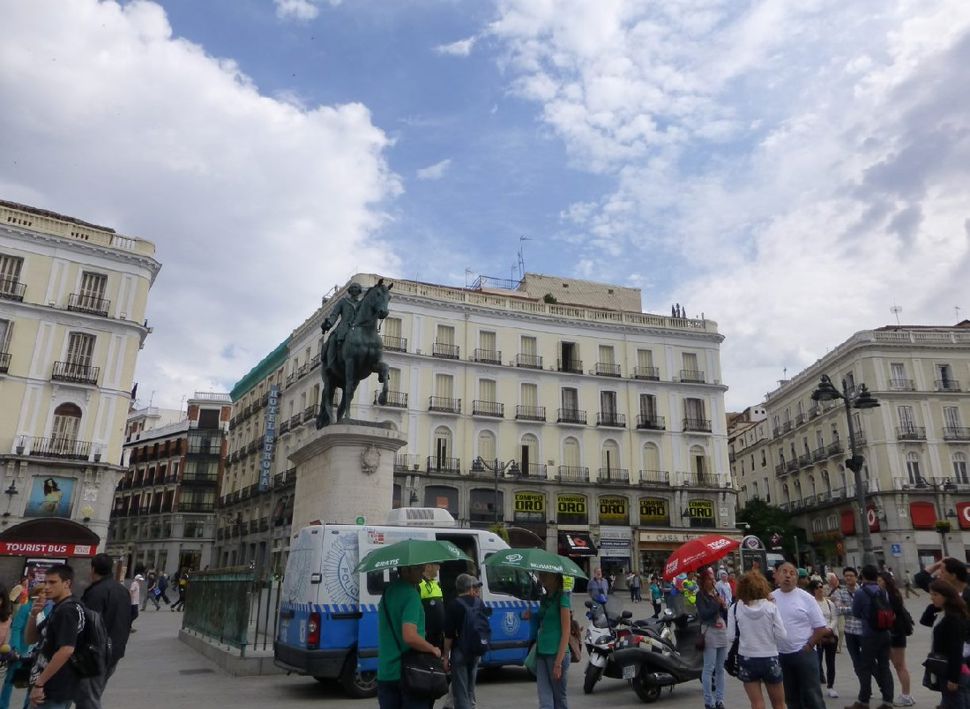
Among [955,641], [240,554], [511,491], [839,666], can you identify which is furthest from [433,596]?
[240,554]

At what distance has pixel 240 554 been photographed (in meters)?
47.3

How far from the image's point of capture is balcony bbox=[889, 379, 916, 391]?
1800 inches

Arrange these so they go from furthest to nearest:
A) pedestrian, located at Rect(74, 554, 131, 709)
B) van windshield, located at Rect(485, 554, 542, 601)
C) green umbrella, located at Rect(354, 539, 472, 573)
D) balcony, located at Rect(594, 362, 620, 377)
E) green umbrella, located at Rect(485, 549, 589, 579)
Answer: balcony, located at Rect(594, 362, 620, 377)
van windshield, located at Rect(485, 554, 542, 601)
green umbrella, located at Rect(485, 549, 589, 579)
pedestrian, located at Rect(74, 554, 131, 709)
green umbrella, located at Rect(354, 539, 472, 573)

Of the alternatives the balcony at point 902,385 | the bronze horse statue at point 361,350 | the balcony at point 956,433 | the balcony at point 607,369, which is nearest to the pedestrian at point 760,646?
the bronze horse statue at point 361,350

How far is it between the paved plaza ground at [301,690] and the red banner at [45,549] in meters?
20.1

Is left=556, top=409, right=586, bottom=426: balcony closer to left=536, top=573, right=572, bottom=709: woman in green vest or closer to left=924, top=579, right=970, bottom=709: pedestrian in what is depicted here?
left=536, top=573, right=572, bottom=709: woman in green vest

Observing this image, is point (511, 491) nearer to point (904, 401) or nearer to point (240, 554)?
point (240, 554)

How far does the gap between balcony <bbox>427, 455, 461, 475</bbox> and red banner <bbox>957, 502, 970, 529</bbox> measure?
29998 mm

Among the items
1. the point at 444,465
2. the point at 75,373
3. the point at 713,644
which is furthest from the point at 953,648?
the point at 75,373

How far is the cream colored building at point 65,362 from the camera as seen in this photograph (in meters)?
30.9

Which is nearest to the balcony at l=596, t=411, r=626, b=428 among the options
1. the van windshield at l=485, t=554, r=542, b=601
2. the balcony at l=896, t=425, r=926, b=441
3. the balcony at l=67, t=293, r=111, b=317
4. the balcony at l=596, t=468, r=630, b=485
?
the balcony at l=596, t=468, r=630, b=485

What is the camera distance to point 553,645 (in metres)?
6.39

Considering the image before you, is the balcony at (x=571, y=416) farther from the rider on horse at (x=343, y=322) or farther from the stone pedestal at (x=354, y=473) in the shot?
the stone pedestal at (x=354, y=473)

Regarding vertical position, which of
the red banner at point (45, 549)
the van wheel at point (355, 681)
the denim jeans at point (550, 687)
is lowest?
the van wheel at point (355, 681)
